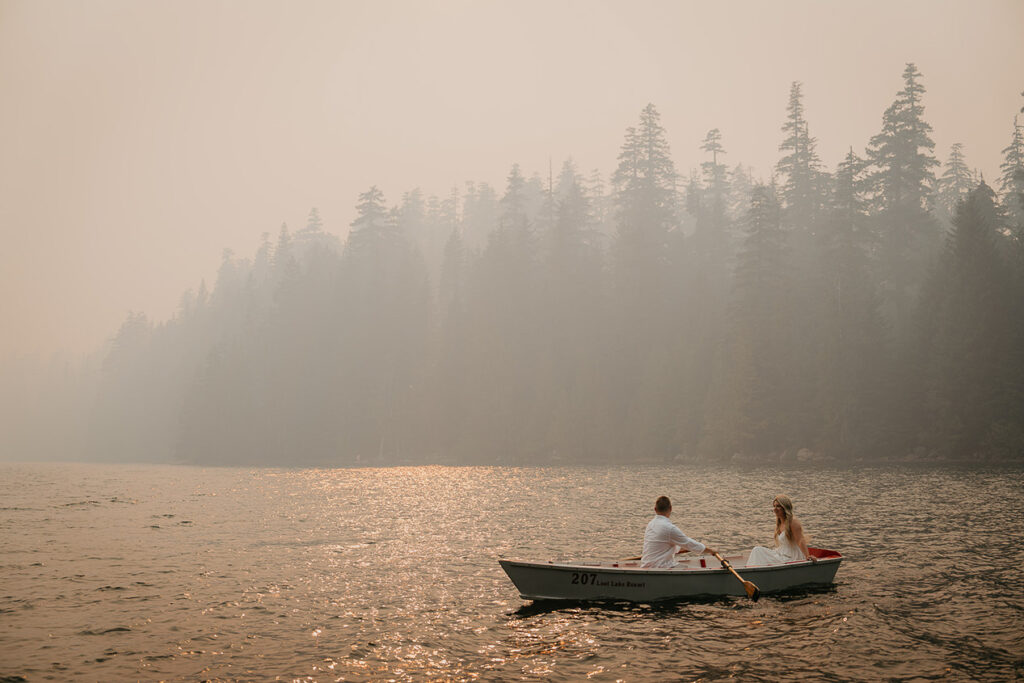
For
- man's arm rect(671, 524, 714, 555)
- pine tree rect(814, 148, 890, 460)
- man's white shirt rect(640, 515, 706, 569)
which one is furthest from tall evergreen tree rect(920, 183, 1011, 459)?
man's white shirt rect(640, 515, 706, 569)

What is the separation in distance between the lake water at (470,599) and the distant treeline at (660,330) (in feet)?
104

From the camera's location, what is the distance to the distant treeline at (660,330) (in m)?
63.2

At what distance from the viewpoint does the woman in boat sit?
660 inches

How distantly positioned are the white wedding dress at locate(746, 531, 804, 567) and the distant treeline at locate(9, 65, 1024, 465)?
170 feet

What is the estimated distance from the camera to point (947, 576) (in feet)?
57.4

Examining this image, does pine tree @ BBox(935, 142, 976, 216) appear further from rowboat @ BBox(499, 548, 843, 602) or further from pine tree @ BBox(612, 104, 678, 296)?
rowboat @ BBox(499, 548, 843, 602)

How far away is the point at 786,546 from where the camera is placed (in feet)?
55.6

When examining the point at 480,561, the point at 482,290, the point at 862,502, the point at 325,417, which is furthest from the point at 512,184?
the point at 480,561

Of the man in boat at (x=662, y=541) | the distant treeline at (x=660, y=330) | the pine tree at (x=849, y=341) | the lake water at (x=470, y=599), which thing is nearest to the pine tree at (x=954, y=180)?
the distant treeline at (x=660, y=330)

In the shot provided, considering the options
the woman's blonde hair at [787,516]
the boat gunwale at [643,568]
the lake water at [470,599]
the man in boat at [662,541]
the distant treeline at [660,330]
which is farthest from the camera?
the distant treeline at [660,330]

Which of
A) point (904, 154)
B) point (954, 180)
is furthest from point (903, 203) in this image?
point (954, 180)

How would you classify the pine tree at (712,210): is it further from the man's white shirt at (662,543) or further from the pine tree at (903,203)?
the man's white shirt at (662,543)

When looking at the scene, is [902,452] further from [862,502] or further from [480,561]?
[480,561]

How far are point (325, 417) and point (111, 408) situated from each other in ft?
290
